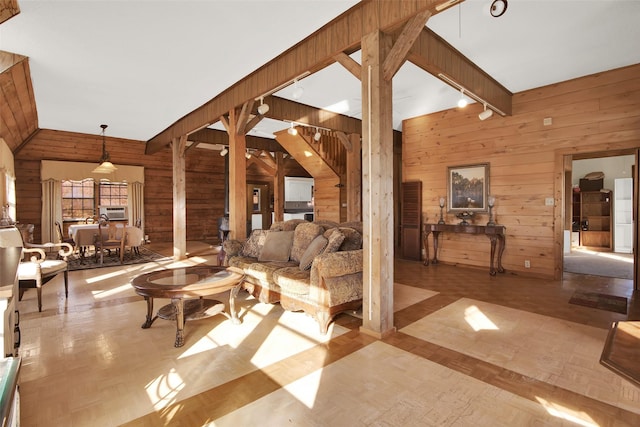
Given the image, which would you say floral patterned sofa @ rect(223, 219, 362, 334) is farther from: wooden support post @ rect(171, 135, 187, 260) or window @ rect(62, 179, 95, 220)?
window @ rect(62, 179, 95, 220)

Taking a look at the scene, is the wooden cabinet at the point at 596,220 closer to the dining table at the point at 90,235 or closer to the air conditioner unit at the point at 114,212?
the dining table at the point at 90,235

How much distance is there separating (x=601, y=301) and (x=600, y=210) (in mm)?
5840

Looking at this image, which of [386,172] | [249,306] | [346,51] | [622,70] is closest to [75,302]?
[249,306]

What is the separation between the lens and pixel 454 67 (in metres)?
3.82

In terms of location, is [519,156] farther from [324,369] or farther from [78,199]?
[78,199]

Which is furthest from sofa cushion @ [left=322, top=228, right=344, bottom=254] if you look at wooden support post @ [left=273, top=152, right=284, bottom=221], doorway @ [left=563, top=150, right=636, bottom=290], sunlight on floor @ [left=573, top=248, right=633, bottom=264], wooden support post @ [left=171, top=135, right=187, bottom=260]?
sunlight on floor @ [left=573, top=248, right=633, bottom=264]

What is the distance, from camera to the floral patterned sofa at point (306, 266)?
2949 millimetres

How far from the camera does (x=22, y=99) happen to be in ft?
16.8

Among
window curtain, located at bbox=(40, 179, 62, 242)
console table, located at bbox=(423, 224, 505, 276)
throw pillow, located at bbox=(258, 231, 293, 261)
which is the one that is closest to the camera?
throw pillow, located at bbox=(258, 231, 293, 261)

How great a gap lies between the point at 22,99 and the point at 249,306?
5030 mm

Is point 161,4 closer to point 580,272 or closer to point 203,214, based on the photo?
point 580,272

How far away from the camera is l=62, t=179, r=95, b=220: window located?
8.70m

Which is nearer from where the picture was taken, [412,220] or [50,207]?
[412,220]

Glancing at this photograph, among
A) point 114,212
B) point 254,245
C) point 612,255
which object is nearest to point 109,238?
point 114,212
